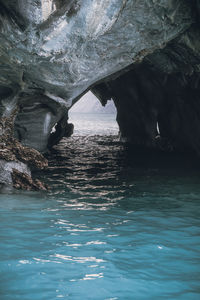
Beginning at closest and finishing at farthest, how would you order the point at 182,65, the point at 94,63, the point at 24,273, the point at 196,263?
the point at 24,273
the point at 196,263
the point at 94,63
the point at 182,65

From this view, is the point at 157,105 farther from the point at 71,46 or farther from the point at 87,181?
the point at 71,46

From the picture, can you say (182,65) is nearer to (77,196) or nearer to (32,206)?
(77,196)

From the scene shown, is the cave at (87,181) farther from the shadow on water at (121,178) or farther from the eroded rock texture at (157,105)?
the eroded rock texture at (157,105)

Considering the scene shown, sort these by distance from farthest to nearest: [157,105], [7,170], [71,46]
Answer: [157,105] < [7,170] < [71,46]

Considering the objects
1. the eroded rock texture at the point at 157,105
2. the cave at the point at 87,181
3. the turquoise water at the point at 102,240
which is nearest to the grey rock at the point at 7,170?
the cave at the point at 87,181

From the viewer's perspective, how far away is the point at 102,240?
6.67 metres

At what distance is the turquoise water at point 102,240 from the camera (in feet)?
16.4

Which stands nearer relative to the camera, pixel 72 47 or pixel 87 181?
pixel 72 47

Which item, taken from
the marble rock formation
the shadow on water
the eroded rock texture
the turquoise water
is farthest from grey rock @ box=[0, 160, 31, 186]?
the eroded rock texture

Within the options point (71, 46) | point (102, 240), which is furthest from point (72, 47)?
point (102, 240)

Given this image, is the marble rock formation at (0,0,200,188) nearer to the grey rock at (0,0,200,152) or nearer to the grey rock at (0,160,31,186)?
the grey rock at (0,0,200,152)

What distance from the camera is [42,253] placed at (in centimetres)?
598

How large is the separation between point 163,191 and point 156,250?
468 cm

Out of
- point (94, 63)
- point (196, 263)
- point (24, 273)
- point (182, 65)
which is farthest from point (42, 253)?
point (182, 65)
